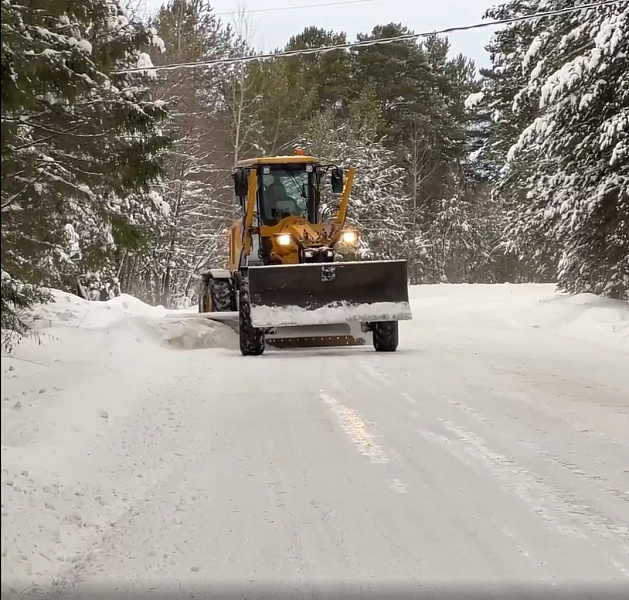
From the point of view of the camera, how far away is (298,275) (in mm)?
10805

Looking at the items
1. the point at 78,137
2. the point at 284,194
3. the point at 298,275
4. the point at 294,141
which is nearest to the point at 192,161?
the point at 294,141

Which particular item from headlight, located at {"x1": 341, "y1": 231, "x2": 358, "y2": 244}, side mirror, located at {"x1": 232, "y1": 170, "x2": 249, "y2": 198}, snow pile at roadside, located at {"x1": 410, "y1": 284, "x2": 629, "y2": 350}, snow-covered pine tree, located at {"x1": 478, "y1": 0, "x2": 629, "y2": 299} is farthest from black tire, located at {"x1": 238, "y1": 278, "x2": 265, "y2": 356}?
snow-covered pine tree, located at {"x1": 478, "y1": 0, "x2": 629, "y2": 299}

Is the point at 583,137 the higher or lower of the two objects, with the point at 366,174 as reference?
lower

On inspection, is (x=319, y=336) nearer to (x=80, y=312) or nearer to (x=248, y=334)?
(x=248, y=334)

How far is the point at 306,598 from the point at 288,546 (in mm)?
516

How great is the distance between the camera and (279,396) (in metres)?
7.47

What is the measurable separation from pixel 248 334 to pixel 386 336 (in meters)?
1.95

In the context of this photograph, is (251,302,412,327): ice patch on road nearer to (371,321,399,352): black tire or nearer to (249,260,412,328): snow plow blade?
(249,260,412,328): snow plow blade

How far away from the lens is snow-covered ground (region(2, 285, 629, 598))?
341 cm

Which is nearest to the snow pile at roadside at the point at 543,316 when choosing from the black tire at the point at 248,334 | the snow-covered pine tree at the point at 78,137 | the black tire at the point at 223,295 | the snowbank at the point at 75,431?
the black tire at the point at 223,295

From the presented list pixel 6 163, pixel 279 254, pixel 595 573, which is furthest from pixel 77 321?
pixel 595 573

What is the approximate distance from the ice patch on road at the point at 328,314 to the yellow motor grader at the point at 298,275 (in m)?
0.01

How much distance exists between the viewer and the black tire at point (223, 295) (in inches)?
559

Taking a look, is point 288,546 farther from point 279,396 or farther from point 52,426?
point 279,396
